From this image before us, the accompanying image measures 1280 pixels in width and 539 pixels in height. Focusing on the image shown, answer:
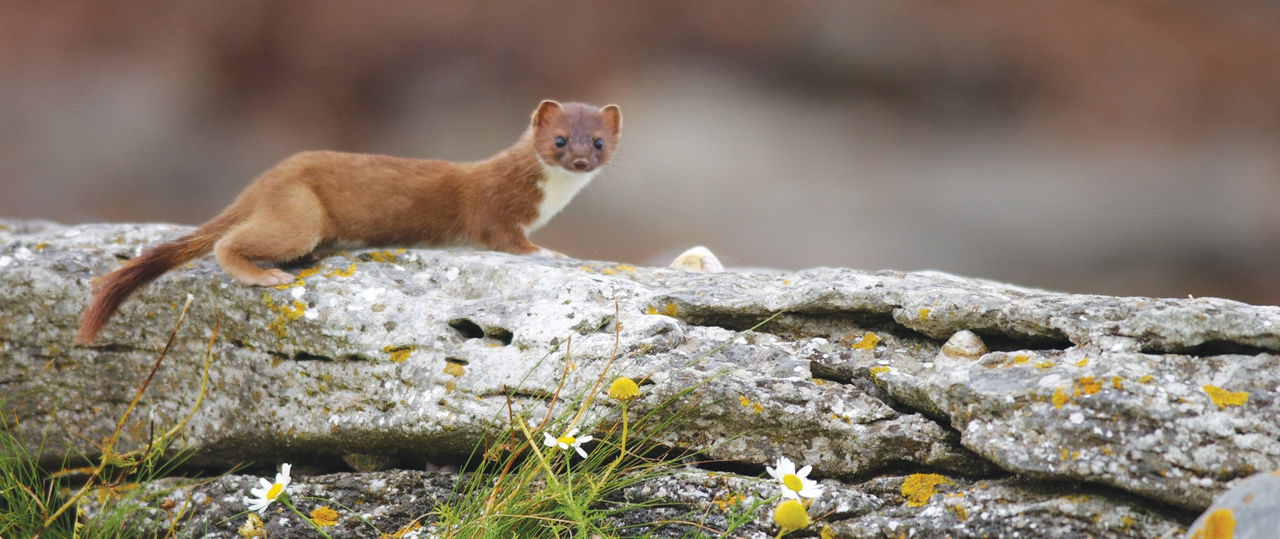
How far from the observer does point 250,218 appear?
13.4ft

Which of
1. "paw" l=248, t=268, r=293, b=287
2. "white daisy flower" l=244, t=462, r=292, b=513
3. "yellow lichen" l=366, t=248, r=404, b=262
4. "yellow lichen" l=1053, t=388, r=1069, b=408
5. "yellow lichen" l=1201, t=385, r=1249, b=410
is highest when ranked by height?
"yellow lichen" l=1201, t=385, r=1249, b=410

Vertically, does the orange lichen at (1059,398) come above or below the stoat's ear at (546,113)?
below

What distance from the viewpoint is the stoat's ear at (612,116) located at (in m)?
5.46

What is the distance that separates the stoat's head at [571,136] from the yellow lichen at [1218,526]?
359 centimetres

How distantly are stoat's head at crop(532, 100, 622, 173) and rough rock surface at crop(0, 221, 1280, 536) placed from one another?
4.00 feet

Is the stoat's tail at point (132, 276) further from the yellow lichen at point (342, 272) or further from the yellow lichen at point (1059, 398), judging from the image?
the yellow lichen at point (1059, 398)

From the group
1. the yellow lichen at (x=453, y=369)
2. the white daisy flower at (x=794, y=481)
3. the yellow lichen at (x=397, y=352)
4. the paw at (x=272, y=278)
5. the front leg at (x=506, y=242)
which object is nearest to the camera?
the white daisy flower at (x=794, y=481)

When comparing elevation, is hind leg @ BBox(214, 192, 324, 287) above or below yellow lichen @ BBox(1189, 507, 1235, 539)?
below

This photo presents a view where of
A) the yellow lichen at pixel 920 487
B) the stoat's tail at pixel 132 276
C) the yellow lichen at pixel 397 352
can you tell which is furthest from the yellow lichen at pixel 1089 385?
the stoat's tail at pixel 132 276

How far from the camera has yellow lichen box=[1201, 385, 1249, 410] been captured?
2.45 meters

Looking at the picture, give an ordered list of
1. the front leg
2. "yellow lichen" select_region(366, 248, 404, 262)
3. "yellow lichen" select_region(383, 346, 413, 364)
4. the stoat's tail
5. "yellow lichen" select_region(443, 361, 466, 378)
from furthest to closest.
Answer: the front leg → "yellow lichen" select_region(366, 248, 404, 262) → the stoat's tail → "yellow lichen" select_region(383, 346, 413, 364) → "yellow lichen" select_region(443, 361, 466, 378)

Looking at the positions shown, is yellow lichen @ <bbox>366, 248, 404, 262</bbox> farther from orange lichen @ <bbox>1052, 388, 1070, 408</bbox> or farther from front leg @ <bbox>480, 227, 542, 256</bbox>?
orange lichen @ <bbox>1052, 388, 1070, 408</bbox>

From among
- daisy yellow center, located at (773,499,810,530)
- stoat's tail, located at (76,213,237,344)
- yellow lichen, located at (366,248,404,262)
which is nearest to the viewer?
daisy yellow center, located at (773,499,810,530)

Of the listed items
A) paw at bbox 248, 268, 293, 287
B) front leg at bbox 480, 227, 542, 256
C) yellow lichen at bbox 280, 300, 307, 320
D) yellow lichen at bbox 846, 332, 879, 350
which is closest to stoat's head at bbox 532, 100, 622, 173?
front leg at bbox 480, 227, 542, 256
